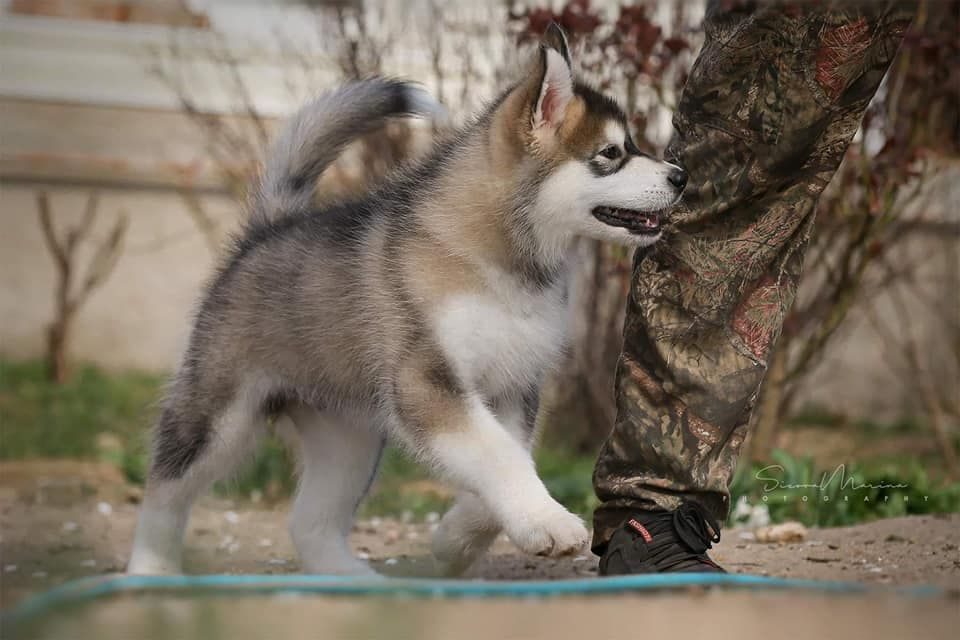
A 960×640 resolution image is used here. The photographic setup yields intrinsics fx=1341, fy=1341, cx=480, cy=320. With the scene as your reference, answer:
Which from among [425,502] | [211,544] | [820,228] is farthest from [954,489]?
[211,544]

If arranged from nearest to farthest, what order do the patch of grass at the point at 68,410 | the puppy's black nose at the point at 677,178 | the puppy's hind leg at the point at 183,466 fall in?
the puppy's black nose at the point at 677,178 < the puppy's hind leg at the point at 183,466 < the patch of grass at the point at 68,410

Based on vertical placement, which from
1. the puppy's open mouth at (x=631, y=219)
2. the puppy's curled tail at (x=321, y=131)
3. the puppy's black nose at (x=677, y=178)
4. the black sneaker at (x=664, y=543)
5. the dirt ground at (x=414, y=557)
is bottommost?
the dirt ground at (x=414, y=557)

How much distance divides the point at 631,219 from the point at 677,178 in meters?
0.16

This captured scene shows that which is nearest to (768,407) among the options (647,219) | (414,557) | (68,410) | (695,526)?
(414,557)

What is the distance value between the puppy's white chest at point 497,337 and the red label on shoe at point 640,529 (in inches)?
17.4

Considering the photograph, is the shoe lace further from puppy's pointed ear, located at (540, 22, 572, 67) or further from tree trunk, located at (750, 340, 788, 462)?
tree trunk, located at (750, 340, 788, 462)

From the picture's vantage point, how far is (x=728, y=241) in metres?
3.33

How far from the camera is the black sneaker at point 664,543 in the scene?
10.6ft

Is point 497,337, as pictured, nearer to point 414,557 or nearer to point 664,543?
point 664,543

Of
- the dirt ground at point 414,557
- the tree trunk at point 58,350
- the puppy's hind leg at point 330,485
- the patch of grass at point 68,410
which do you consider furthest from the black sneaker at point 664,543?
the tree trunk at point 58,350

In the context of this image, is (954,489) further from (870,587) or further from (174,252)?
(174,252)

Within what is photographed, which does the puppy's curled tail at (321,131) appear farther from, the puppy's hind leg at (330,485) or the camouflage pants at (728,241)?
the camouflage pants at (728,241)

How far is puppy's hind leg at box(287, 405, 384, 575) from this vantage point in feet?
12.5

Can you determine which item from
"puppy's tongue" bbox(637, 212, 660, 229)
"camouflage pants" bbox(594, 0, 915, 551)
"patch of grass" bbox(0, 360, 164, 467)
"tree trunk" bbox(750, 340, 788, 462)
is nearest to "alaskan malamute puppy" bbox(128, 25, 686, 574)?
"puppy's tongue" bbox(637, 212, 660, 229)
